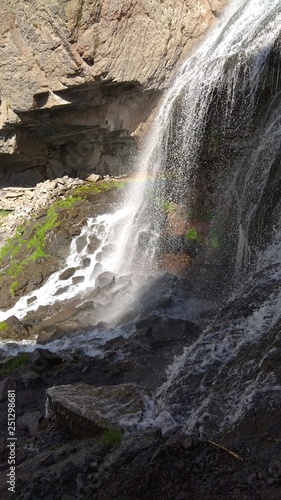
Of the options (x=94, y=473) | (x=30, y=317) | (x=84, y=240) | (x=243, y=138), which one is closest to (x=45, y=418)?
(x=94, y=473)

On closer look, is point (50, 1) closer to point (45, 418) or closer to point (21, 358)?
point (21, 358)

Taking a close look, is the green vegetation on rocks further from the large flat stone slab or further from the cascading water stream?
the large flat stone slab

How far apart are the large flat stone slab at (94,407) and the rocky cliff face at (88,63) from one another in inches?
412

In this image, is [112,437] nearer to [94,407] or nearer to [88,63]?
[94,407]

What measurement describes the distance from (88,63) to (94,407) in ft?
36.4

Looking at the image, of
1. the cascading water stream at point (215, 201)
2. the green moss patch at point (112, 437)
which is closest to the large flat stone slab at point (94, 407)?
the green moss patch at point (112, 437)

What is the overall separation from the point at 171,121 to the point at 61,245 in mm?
4863

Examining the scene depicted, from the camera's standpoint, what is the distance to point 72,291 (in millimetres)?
11609

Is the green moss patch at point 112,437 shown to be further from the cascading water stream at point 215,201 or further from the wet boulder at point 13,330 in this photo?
the wet boulder at point 13,330

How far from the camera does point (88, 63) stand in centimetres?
1291

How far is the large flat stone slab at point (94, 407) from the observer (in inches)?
168

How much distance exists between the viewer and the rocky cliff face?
1265 centimetres

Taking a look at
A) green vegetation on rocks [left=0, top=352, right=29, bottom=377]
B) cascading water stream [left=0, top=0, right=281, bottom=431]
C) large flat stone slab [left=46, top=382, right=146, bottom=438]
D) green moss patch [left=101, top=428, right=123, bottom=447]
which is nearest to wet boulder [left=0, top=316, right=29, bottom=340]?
cascading water stream [left=0, top=0, right=281, bottom=431]

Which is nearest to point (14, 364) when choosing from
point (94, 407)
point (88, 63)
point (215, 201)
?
point (94, 407)
